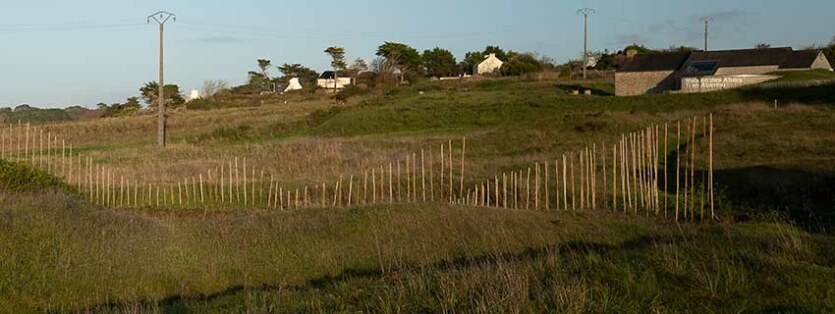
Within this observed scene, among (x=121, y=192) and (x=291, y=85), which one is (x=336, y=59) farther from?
(x=121, y=192)

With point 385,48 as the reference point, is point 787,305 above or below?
below

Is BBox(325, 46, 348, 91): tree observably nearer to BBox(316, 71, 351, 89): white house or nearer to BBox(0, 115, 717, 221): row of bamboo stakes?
BBox(316, 71, 351, 89): white house

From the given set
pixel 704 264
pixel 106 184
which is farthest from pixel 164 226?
pixel 106 184

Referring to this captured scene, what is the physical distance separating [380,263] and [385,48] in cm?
10519

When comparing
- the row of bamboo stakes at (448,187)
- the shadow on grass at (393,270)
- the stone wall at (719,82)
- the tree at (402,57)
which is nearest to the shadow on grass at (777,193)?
the row of bamboo stakes at (448,187)

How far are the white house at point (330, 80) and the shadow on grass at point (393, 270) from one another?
101340mm

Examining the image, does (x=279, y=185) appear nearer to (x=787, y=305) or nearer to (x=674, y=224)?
(x=674, y=224)

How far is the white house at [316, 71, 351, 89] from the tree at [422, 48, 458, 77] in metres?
10.4

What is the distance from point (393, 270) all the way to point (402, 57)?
104 metres

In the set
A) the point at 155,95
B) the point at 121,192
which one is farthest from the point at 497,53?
the point at 121,192

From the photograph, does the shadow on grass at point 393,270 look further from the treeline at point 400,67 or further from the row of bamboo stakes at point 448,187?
the treeline at point 400,67

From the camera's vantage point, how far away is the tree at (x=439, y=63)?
385 feet

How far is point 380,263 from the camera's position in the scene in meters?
11.5

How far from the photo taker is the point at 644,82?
211 feet
